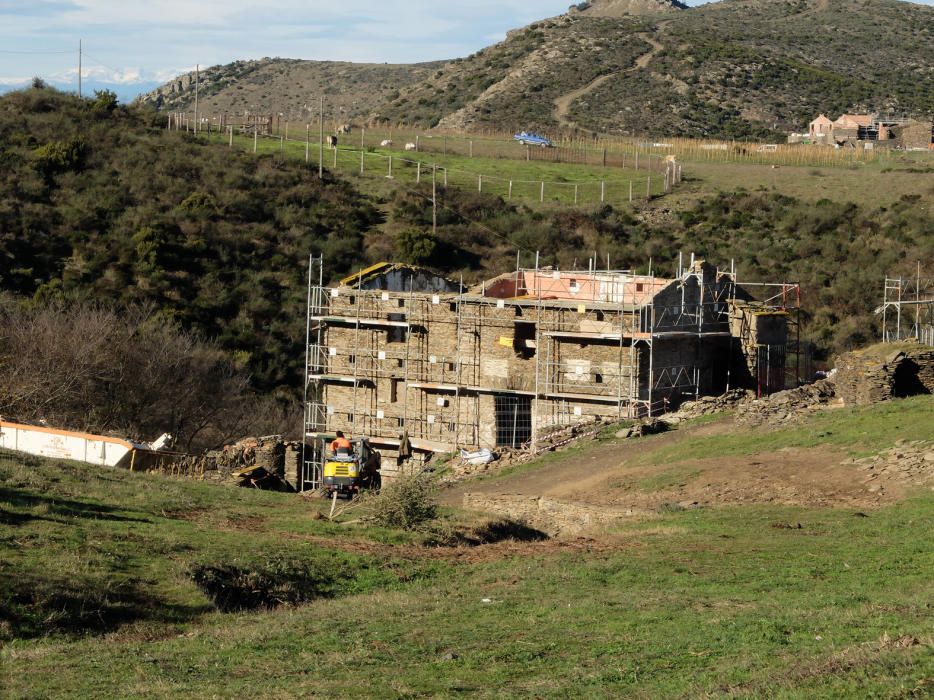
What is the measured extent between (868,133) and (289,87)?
87.5 m

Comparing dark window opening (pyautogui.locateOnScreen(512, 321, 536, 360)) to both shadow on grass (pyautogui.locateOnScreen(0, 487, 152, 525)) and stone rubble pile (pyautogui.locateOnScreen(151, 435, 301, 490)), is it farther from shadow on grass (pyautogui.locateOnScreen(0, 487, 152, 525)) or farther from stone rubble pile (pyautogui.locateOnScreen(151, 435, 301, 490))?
shadow on grass (pyautogui.locateOnScreen(0, 487, 152, 525))

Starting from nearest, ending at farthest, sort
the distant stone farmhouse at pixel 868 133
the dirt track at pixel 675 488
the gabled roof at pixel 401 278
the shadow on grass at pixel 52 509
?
the shadow on grass at pixel 52 509, the dirt track at pixel 675 488, the gabled roof at pixel 401 278, the distant stone farmhouse at pixel 868 133

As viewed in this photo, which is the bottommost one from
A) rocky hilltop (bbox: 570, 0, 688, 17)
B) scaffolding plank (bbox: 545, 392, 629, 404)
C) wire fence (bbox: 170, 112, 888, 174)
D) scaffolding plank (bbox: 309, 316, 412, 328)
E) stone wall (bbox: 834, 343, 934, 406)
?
scaffolding plank (bbox: 545, 392, 629, 404)

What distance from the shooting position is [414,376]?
35812 millimetres

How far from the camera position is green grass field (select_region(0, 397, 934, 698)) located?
11.2 m

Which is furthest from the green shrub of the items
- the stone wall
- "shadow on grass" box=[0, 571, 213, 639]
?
the stone wall

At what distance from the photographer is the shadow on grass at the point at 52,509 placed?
17703 mm

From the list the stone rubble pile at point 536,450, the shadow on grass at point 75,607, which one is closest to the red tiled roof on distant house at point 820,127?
the stone rubble pile at point 536,450

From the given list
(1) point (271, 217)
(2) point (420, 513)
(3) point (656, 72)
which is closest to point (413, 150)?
(1) point (271, 217)

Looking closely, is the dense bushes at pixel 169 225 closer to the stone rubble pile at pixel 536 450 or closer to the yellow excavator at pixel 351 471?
the yellow excavator at pixel 351 471

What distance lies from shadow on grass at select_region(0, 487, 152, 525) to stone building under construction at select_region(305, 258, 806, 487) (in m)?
15.3

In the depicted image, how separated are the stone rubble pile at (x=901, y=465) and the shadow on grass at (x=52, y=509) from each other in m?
12.1

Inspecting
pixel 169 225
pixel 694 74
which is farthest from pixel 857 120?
pixel 169 225

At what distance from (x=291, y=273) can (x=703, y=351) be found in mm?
28489
